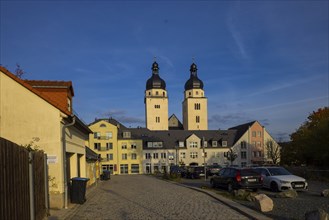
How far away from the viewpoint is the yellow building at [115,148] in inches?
3300

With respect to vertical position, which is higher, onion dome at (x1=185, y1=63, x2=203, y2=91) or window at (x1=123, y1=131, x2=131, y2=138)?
onion dome at (x1=185, y1=63, x2=203, y2=91)

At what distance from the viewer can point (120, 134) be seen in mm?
87125

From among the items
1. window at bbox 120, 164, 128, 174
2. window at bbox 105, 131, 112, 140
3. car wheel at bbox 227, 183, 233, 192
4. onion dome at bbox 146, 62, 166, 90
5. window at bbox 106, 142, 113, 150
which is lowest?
window at bbox 120, 164, 128, 174

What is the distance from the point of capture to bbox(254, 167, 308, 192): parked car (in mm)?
20797

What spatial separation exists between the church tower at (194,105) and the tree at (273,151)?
34.1 m

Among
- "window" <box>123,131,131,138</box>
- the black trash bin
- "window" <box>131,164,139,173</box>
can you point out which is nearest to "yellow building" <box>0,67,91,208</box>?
the black trash bin

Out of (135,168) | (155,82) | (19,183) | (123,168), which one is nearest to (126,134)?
(123,168)

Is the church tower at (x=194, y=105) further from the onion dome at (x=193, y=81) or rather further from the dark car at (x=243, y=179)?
the dark car at (x=243, y=179)

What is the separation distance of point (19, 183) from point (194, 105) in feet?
374

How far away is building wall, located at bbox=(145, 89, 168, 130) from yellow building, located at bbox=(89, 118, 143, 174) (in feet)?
104

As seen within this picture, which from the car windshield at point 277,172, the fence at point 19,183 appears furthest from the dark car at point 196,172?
the fence at point 19,183

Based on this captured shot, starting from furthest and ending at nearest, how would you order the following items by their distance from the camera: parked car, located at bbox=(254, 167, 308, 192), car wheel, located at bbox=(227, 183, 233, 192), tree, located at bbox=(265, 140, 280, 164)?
tree, located at bbox=(265, 140, 280, 164) < car wheel, located at bbox=(227, 183, 233, 192) < parked car, located at bbox=(254, 167, 308, 192)

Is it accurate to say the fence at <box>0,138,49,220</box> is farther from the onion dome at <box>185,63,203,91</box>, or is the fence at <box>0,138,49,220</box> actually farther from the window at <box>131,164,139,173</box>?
the onion dome at <box>185,63,203,91</box>

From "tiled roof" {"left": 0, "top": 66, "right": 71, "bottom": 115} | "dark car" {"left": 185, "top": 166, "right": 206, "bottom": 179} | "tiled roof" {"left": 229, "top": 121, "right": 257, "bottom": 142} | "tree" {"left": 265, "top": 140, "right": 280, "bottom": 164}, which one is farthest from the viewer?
"tiled roof" {"left": 229, "top": 121, "right": 257, "bottom": 142}
